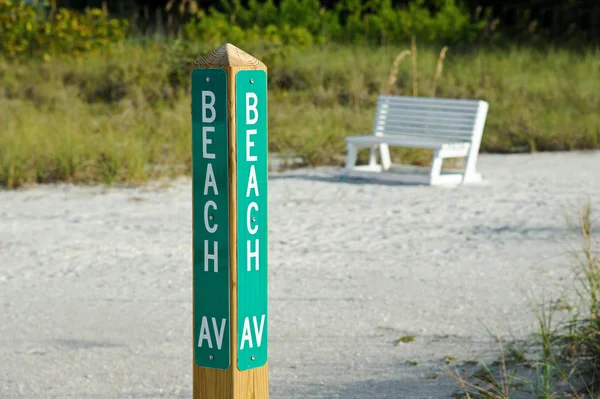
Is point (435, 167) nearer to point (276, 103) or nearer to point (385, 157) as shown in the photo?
point (385, 157)

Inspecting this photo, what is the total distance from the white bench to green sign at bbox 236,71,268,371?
21.6 ft

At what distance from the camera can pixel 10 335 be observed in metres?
4.82

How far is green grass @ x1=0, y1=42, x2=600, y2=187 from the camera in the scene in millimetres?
9484

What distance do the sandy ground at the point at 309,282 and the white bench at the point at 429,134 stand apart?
10.6 inches

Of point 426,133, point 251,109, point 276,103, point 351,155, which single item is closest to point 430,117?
point 426,133

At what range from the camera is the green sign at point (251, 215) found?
2.48 meters

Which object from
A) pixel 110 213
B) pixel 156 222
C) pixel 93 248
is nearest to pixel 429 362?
pixel 93 248

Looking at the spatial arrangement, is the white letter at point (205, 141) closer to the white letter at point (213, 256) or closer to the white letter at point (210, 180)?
the white letter at point (210, 180)

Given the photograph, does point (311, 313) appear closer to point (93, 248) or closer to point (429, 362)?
point (429, 362)

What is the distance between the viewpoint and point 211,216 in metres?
2.51

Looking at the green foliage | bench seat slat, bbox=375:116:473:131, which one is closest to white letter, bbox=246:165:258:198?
bench seat slat, bbox=375:116:473:131

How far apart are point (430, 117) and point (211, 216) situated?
24.4 ft

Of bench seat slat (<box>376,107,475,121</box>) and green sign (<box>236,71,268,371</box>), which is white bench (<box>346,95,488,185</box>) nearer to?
bench seat slat (<box>376,107,475,121</box>)

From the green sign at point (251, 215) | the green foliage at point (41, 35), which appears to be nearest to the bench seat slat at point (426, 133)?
the green foliage at point (41, 35)
